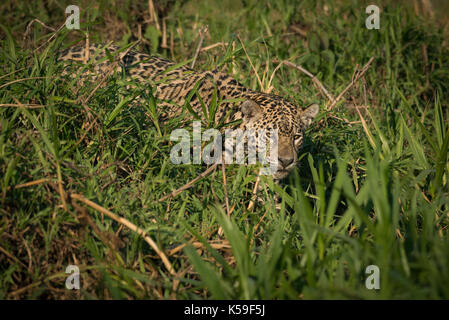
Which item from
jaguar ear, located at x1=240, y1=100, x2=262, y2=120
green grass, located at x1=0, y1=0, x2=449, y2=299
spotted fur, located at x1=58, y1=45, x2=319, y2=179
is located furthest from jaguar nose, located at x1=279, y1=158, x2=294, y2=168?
jaguar ear, located at x1=240, y1=100, x2=262, y2=120

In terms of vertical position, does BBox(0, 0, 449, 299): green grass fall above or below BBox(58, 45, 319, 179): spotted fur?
below

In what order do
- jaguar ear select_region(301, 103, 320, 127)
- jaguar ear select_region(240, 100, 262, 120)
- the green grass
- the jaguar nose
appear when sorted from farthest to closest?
jaguar ear select_region(301, 103, 320, 127), jaguar ear select_region(240, 100, 262, 120), the jaguar nose, the green grass

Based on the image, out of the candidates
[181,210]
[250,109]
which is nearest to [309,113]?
[250,109]

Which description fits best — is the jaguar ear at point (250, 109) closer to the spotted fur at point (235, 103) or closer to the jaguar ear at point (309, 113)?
the spotted fur at point (235, 103)

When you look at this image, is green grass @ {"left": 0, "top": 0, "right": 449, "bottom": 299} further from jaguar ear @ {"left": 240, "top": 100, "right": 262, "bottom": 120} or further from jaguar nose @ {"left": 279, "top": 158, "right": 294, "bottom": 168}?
jaguar ear @ {"left": 240, "top": 100, "right": 262, "bottom": 120}

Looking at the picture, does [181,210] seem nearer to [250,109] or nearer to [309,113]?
[250,109]

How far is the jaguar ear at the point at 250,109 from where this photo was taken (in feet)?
13.7

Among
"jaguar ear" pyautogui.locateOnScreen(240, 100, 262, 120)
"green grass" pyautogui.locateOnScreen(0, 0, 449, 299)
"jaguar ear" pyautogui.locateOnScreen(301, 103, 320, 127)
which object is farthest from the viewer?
"jaguar ear" pyautogui.locateOnScreen(301, 103, 320, 127)

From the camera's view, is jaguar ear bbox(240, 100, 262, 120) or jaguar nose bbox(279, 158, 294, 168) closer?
jaguar nose bbox(279, 158, 294, 168)

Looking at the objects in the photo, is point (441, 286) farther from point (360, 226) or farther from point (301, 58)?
point (301, 58)

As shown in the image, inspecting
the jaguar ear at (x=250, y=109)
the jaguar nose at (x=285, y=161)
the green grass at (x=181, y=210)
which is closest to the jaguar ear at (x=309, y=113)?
the green grass at (x=181, y=210)

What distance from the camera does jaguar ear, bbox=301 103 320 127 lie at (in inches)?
174

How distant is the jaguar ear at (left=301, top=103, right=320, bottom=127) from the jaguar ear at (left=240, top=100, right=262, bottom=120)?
43cm

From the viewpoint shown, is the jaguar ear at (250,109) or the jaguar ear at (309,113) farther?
the jaguar ear at (309,113)
